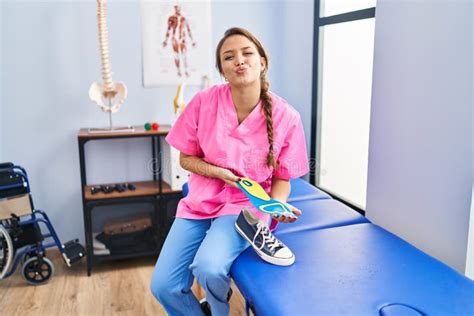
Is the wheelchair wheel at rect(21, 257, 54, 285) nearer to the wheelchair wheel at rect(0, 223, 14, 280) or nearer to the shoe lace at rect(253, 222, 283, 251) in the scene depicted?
the wheelchair wheel at rect(0, 223, 14, 280)

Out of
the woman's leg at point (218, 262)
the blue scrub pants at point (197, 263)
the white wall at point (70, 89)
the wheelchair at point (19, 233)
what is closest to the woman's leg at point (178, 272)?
the blue scrub pants at point (197, 263)

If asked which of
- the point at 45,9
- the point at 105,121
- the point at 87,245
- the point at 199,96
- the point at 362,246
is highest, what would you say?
the point at 45,9

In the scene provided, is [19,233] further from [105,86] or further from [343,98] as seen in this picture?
[343,98]

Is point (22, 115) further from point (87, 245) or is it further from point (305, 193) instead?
point (305, 193)

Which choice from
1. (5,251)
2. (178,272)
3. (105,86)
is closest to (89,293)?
(5,251)

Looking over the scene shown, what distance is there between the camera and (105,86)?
2645 mm

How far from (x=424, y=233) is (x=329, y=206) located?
1.45 ft

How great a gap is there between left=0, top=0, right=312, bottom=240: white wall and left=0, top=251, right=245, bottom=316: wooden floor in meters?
0.40

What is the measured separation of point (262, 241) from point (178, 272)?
1.15 ft

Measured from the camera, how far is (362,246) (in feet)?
5.41

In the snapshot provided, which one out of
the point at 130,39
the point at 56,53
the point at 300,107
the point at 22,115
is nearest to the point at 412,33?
the point at 300,107

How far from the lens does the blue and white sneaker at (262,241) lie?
1.51m

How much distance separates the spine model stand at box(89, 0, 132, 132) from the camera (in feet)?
8.48

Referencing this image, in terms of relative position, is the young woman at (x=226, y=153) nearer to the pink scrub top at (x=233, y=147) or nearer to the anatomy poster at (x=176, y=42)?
the pink scrub top at (x=233, y=147)
